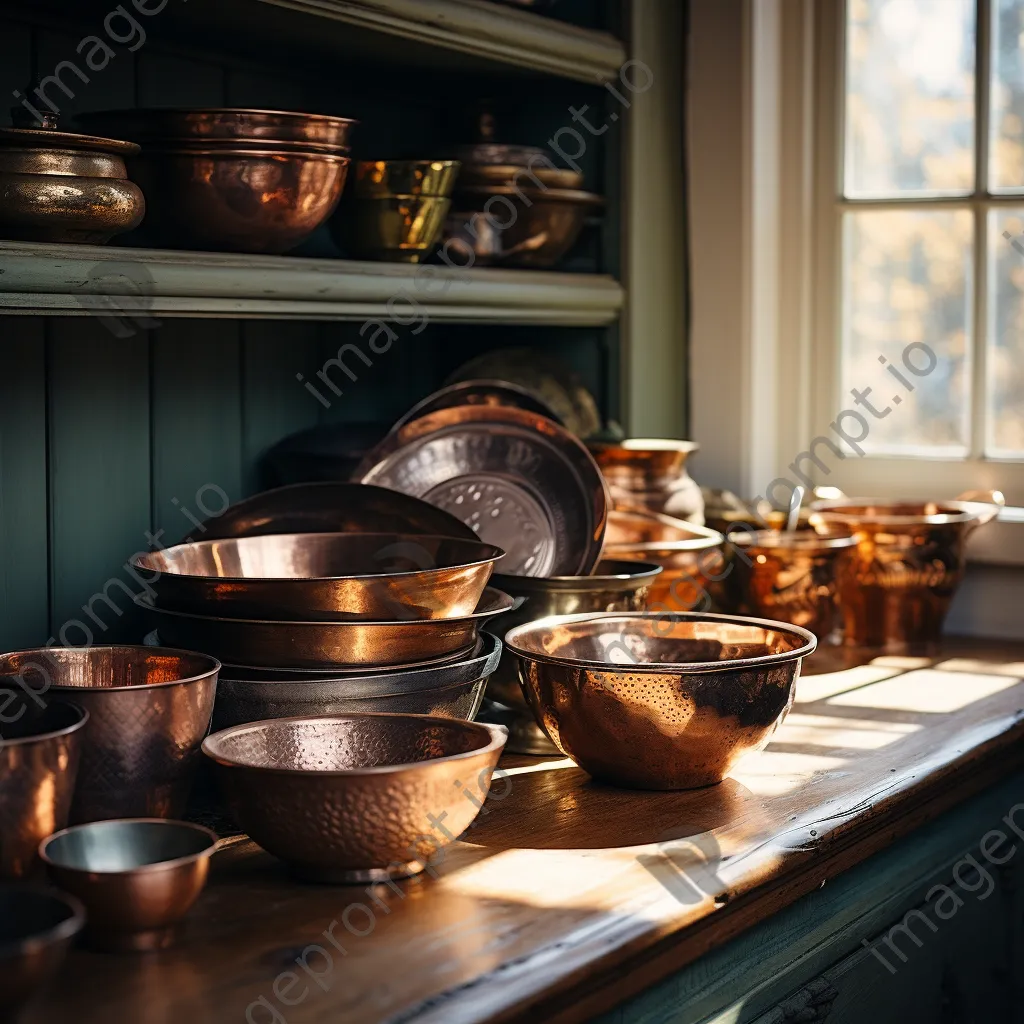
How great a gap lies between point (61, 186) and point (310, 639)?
470mm

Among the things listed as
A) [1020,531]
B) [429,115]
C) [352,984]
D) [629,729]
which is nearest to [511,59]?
[429,115]

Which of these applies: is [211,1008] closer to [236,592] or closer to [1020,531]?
[236,592]

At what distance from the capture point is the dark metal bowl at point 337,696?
1.40 m

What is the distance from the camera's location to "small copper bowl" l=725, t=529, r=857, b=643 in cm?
210

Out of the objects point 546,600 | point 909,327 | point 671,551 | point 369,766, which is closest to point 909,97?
point 909,327

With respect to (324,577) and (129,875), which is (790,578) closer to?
(324,577)

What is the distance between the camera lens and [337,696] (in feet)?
4.62

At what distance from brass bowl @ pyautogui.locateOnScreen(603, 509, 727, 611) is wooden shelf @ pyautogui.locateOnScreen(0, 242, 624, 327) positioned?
306 mm

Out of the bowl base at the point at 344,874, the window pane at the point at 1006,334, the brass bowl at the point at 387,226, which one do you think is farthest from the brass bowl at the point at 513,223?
the bowl base at the point at 344,874

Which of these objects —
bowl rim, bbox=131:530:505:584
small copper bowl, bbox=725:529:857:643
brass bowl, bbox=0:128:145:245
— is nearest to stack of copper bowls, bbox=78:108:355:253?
brass bowl, bbox=0:128:145:245

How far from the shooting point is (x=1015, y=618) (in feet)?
7.73

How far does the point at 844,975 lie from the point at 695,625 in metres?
0.40

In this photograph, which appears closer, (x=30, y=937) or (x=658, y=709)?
(x=30, y=937)

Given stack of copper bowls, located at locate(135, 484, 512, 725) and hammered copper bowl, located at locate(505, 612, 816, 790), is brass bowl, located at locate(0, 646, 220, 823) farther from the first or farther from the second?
hammered copper bowl, located at locate(505, 612, 816, 790)
